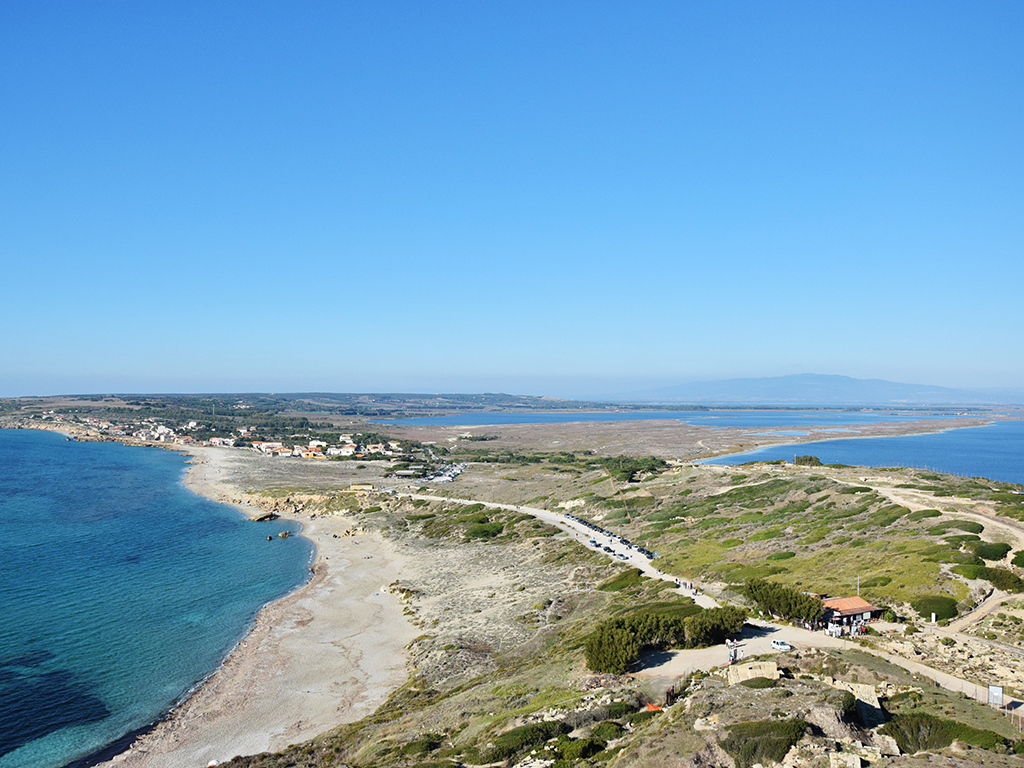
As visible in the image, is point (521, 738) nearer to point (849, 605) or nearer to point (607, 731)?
point (607, 731)

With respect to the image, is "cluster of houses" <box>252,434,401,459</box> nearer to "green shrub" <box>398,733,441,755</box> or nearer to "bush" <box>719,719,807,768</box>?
"green shrub" <box>398,733,441,755</box>

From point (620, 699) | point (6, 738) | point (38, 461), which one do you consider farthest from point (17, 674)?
point (38, 461)

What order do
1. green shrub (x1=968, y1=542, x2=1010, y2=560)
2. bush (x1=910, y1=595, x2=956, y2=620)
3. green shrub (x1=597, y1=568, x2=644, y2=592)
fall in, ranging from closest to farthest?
bush (x1=910, y1=595, x2=956, y2=620) < green shrub (x1=968, y1=542, x2=1010, y2=560) < green shrub (x1=597, y1=568, x2=644, y2=592)

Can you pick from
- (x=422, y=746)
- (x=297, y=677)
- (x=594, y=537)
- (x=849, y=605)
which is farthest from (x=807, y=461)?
(x=422, y=746)

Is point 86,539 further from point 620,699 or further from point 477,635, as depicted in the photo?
point 620,699

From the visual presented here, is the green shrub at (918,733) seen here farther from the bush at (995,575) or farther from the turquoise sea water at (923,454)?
the turquoise sea water at (923,454)

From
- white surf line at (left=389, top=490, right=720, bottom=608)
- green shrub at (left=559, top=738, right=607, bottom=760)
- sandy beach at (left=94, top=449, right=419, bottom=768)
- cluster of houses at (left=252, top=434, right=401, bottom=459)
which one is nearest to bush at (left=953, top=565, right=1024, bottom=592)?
white surf line at (left=389, top=490, right=720, bottom=608)
